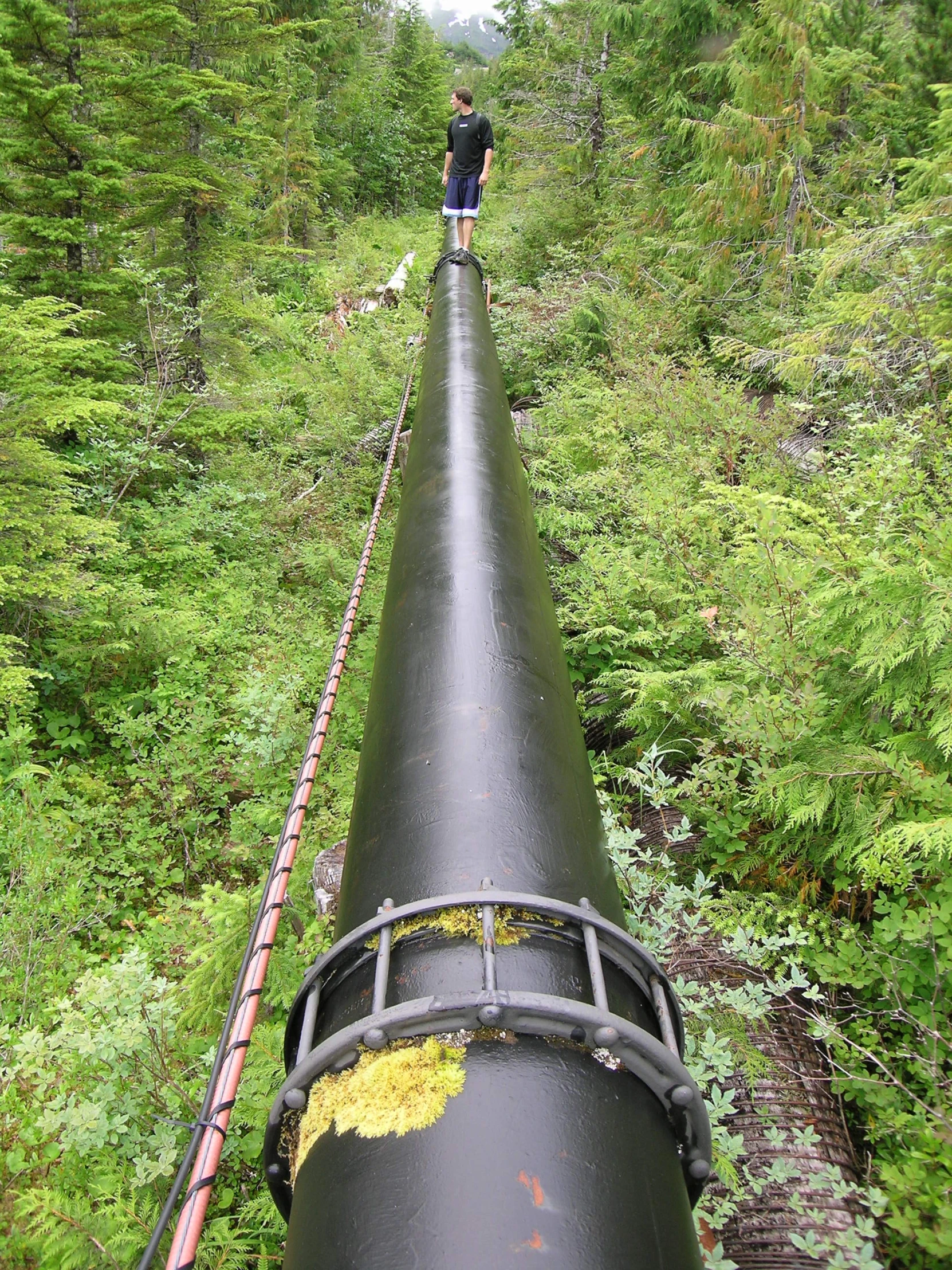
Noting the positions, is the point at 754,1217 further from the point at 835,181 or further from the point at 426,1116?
the point at 835,181

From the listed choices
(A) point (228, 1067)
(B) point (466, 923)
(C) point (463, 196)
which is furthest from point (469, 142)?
(A) point (228, 1067)

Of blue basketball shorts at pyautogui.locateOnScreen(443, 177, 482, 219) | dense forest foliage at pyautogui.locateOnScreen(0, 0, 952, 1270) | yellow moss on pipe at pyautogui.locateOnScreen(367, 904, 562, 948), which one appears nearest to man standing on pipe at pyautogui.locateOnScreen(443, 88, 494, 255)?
blue basketball shorts at pyautogui.locateOnScreen(443, 177, 482, 219)

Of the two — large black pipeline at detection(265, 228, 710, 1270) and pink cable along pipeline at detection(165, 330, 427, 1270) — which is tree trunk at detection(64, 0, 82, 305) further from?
large black pipeline at detection(265, 228, 710, 1270)

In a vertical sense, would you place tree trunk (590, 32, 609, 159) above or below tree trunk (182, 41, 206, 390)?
above

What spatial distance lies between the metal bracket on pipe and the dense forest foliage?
757 millimetres

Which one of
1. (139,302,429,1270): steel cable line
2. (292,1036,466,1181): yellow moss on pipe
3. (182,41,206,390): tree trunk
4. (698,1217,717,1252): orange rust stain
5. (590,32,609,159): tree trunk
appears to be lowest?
(698,1217,717,1252): orange rust stain

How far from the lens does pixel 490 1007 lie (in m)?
0.94

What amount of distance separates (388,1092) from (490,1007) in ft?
0.63

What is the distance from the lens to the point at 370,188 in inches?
869

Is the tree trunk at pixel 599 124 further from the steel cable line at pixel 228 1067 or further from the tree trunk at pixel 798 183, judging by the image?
the steel cable line at pixel 228 1067

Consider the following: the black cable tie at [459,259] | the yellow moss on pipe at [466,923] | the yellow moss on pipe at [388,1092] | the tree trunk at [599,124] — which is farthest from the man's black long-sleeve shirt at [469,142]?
the yellow moss on pipe at [388,1092]

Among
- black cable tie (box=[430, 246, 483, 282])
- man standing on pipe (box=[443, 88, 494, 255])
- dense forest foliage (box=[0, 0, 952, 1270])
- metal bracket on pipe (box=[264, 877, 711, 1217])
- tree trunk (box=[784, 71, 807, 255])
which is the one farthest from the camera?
man standing on pipe (box=[443, 88, 494, 255])

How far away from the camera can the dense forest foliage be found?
2133mm

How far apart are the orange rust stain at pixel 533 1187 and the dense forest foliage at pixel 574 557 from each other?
1.06m
